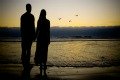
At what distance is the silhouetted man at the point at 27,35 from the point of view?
28.7 feet

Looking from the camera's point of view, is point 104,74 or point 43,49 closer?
point 43,49

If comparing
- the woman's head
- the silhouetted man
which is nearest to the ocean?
the silhouetted man

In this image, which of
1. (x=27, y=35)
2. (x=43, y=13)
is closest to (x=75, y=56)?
(x=27, y=35)

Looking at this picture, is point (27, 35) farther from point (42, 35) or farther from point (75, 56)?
point (75, 56)

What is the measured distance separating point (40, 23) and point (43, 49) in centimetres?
78

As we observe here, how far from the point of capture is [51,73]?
9500 millimetres

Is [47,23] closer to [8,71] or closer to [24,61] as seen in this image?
[24,61]

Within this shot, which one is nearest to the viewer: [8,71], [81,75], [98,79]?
[98,79]

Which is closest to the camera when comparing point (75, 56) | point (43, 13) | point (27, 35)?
point (43, 13)

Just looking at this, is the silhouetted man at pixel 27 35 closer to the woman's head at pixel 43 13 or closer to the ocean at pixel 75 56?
the woman's head at pixel 43 13

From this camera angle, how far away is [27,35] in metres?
8.79

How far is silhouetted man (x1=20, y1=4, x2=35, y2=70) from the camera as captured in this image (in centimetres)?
874

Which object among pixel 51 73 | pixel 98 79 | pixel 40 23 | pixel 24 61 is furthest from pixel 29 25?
pixel 98 79

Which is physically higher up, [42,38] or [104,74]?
Answer: [42,38]
